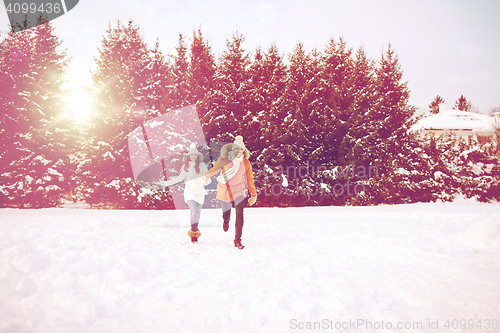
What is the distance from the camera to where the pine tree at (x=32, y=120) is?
15.8 m

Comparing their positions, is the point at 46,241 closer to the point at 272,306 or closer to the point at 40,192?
the point at 272,306

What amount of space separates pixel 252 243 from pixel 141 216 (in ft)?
18.9

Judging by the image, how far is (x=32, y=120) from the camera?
55.1 feet

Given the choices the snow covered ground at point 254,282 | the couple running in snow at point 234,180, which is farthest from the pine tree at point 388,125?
the couple running in snow at point 234,180

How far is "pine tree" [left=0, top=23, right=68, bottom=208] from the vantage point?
15.8 m

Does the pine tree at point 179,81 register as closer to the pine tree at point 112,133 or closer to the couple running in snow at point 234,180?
the pine tree at point 112,133

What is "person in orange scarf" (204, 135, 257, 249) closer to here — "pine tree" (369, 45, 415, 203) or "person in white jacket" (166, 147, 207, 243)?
"person in white jacket" (166, 147, 207, 243)

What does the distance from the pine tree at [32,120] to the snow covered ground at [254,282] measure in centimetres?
1011

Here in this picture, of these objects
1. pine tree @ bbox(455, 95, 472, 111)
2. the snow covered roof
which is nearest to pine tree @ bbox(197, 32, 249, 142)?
the snow covered roof

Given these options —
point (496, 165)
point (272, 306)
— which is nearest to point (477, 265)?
point (272, 306)

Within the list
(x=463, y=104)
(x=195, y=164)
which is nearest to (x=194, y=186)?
(x=195, y=164)

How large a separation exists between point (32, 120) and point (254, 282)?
1675cm

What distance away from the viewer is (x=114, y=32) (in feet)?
64.6

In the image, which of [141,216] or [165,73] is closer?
[141,216]
